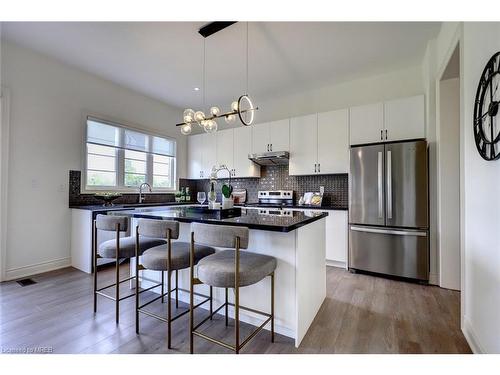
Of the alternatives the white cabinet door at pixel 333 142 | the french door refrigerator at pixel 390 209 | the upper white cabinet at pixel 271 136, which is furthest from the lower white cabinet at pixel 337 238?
the upper white cabinet at pixel 271 136

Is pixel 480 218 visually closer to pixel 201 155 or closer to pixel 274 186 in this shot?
pixel 274 186

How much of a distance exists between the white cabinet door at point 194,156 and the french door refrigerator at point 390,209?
3.20 meters

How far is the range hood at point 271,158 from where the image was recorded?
3971 mm

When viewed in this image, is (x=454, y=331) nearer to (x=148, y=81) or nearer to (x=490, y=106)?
(x=490, y=106)


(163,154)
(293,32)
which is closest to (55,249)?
Result: (163,154)

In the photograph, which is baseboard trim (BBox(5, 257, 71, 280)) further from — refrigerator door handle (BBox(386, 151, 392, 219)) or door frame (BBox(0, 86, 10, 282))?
refrigerator door handle (BBox(386, 151, 392, 219))

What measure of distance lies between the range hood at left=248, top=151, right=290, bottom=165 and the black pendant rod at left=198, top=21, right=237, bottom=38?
2.03 meters

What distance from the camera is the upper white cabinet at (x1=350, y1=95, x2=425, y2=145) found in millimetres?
3018

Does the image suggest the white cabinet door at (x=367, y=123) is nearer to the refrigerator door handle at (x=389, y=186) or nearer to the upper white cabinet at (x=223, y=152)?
the refrigerator door handle at (x=389, y=186)

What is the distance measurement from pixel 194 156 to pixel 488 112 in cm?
468

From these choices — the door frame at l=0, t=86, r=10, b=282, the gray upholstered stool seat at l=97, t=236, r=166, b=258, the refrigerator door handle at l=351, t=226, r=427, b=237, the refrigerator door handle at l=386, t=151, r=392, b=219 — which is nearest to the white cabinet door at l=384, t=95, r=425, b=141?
the refrigerator door handle at l=386, t=151, r=392, b=219

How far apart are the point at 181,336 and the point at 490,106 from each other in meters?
2.54

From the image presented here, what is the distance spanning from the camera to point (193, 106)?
500 cm

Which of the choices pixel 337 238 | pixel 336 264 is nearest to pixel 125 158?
pixel 337 238
